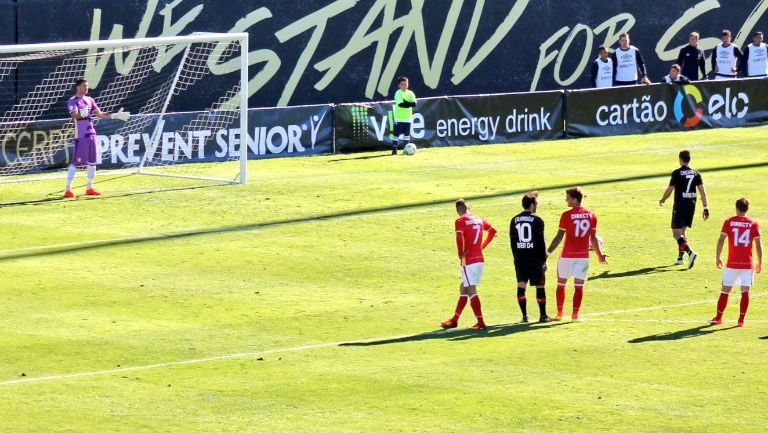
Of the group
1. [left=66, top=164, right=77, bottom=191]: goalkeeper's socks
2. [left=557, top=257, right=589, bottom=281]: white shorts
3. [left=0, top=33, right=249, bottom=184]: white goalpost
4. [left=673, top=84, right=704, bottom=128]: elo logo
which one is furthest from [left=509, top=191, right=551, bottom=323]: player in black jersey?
[left=673, top=84, right=704, bottom=128]: elo logo

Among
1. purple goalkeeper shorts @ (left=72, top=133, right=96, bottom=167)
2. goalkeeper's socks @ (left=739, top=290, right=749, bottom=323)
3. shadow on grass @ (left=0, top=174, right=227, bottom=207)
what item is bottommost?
goalkeeper's socks @ (left=739, top=290, right=749, bottom=323)

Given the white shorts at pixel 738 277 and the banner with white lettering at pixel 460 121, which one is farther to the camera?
the banner with white lettering at pixel 460 121

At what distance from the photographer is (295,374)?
16.6m

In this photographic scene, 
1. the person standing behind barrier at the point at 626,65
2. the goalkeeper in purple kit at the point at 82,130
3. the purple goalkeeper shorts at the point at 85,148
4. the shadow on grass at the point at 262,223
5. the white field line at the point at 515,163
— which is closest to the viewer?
the shadow on grass at the point at 262,223

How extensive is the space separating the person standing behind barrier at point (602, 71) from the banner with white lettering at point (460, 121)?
11.3ft

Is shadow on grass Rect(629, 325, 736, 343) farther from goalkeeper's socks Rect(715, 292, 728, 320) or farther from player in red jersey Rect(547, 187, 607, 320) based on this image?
player in red jersey Rect(547, 187, 607, 320)

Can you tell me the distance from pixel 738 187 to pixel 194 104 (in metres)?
15.4

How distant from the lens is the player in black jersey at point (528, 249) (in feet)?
62.7

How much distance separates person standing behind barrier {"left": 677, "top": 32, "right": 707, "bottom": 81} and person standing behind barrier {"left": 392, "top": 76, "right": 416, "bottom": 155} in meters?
11.8

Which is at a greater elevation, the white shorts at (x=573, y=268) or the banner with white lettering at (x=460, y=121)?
the banner with white lettering at (x=460, y=121)

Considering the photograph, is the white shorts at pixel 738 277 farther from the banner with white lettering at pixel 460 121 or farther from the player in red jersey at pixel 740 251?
the banner with white lettering at pixel 460 121

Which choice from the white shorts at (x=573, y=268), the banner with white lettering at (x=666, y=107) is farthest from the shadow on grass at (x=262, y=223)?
the white shorts at (x=573, y=268)

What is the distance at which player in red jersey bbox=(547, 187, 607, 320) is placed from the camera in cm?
1928

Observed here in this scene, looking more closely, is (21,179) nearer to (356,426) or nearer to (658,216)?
(658,216)
